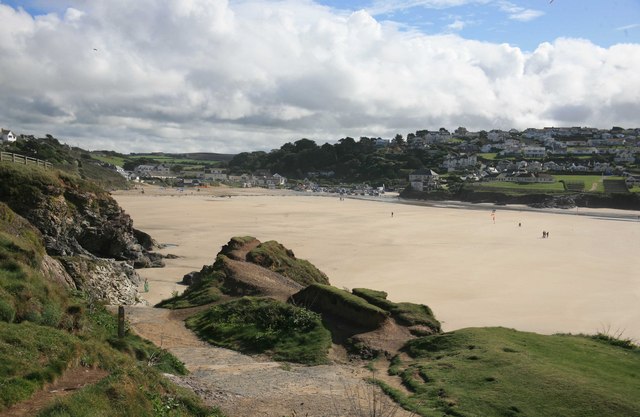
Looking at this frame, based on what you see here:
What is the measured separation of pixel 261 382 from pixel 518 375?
235 inches

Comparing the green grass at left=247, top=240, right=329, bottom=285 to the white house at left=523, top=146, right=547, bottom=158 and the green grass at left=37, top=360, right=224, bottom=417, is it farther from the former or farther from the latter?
the white house at left=523, top=146, right=547, bottom=158

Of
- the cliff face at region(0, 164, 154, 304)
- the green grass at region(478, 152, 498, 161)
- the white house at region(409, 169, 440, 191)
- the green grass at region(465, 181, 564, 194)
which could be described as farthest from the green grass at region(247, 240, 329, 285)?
the green grass at region(478, 152, 498, 161)

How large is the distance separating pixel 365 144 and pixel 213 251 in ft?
531

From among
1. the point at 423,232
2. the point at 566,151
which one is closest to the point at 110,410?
the point at 423,232

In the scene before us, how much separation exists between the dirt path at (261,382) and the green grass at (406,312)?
3.67 m

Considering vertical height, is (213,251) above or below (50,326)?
below

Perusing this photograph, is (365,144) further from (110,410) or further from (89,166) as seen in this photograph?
(110,410)

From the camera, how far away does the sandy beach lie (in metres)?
26.5

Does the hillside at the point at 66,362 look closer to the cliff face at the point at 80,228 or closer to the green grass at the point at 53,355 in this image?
the green grass at the point at 53,355

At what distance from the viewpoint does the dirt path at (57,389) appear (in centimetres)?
760

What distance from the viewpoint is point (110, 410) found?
7.83 metres

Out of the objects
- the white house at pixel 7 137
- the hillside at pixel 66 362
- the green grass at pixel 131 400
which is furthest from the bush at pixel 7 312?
the white house at pixel 7 137

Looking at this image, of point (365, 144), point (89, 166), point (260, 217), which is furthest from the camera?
point (365, 144)

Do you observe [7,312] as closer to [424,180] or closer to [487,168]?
[424,180]
